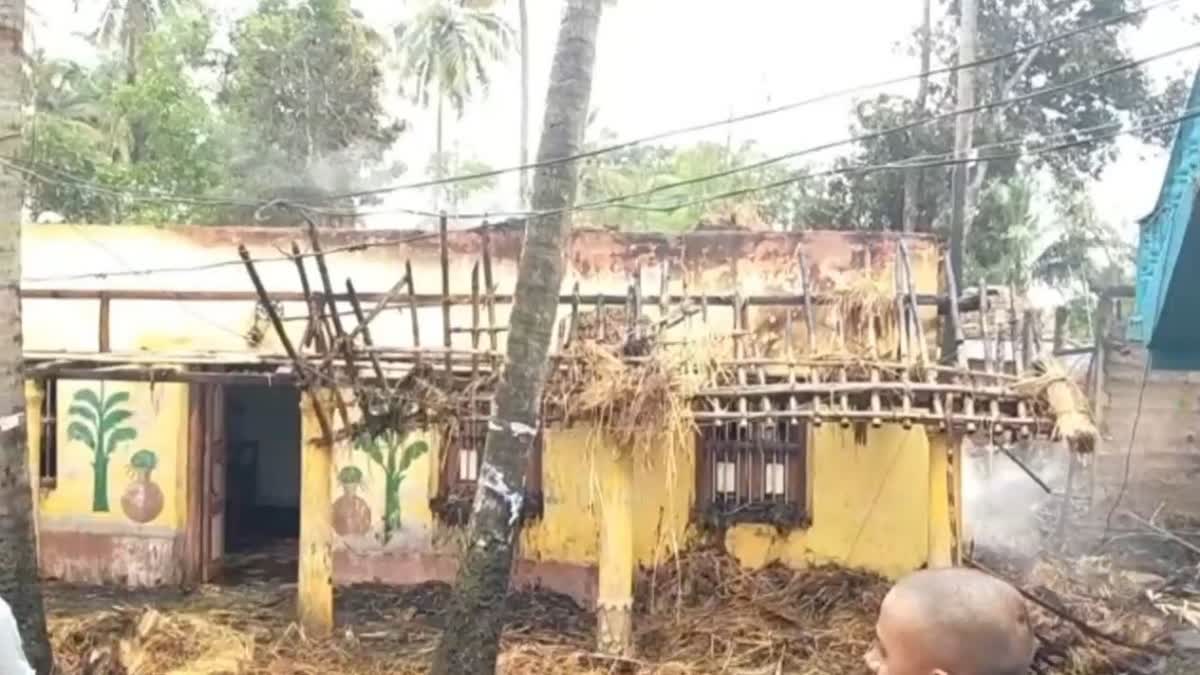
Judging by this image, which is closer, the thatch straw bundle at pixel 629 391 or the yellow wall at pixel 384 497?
the thatch straw bundle at pixel 629 391

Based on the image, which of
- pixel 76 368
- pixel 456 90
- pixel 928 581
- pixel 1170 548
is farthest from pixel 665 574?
pixel 456 90

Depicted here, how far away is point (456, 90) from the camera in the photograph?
3080 centimetres

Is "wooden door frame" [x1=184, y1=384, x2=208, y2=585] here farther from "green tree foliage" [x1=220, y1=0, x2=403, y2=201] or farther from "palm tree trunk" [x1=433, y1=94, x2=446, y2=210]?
"palm tree trunk" [x1=433, y1=94, x2=446, y2=210]

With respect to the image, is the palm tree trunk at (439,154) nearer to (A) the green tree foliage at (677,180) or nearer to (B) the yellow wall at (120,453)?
(A) the green tree foliage at (677,180)

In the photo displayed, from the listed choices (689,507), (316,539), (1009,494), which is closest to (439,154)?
(1009,494)

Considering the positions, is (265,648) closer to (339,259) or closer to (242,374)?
(242,374)

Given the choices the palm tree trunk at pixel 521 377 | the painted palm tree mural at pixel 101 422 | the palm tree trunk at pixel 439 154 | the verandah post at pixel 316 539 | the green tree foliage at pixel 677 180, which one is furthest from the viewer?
the palm tree trunk at pixel 439 154

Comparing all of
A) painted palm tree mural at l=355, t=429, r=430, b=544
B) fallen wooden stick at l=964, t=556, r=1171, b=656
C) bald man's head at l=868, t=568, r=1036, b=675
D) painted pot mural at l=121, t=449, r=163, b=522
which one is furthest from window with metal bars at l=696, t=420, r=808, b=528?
bald man's head at l=868, t=568, r=1036, b=675

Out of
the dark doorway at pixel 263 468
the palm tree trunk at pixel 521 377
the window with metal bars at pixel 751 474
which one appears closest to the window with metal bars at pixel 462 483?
the window with metal bars at pixel 751 474

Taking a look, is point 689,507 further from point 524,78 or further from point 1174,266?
point 524,78

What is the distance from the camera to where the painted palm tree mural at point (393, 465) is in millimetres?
12344

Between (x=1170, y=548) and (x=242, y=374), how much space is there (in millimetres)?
12212

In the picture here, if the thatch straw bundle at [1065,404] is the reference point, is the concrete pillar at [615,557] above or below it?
below

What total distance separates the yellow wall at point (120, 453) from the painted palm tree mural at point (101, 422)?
0.01 meters
